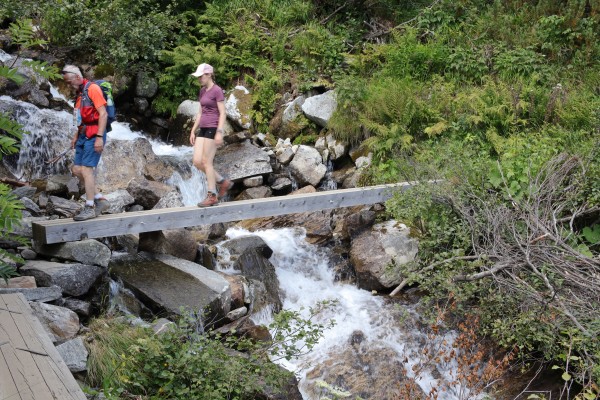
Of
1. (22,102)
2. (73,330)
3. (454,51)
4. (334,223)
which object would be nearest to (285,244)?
(334,223)

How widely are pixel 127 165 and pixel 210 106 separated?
371cm

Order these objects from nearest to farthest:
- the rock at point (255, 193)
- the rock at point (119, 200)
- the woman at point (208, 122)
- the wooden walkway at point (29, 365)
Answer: the wooden walkway at point (29, 365) → the woman at point (208, 122) → the rock at point (119, 200) → the rock at point (255, 193)

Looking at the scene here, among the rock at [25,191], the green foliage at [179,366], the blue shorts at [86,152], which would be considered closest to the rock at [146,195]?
the rock at [25,191]

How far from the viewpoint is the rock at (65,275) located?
6.46 metres

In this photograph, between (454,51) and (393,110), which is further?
(454,51)

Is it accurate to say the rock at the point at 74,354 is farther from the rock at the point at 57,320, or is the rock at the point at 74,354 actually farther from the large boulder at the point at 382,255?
the large boulder at the point at 382,255

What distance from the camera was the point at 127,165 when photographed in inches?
427

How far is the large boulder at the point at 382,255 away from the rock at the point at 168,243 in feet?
8.02

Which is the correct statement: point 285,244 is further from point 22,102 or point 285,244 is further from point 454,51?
point 454,51

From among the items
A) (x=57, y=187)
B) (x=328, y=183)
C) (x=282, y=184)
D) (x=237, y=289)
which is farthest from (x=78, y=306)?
(x=328, y=183)

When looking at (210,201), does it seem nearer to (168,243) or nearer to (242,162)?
(168,243)

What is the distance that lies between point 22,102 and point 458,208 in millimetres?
7755

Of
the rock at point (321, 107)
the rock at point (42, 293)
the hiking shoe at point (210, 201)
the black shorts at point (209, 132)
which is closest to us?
the rock at point (42, 293)

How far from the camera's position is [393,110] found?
11.5 m
